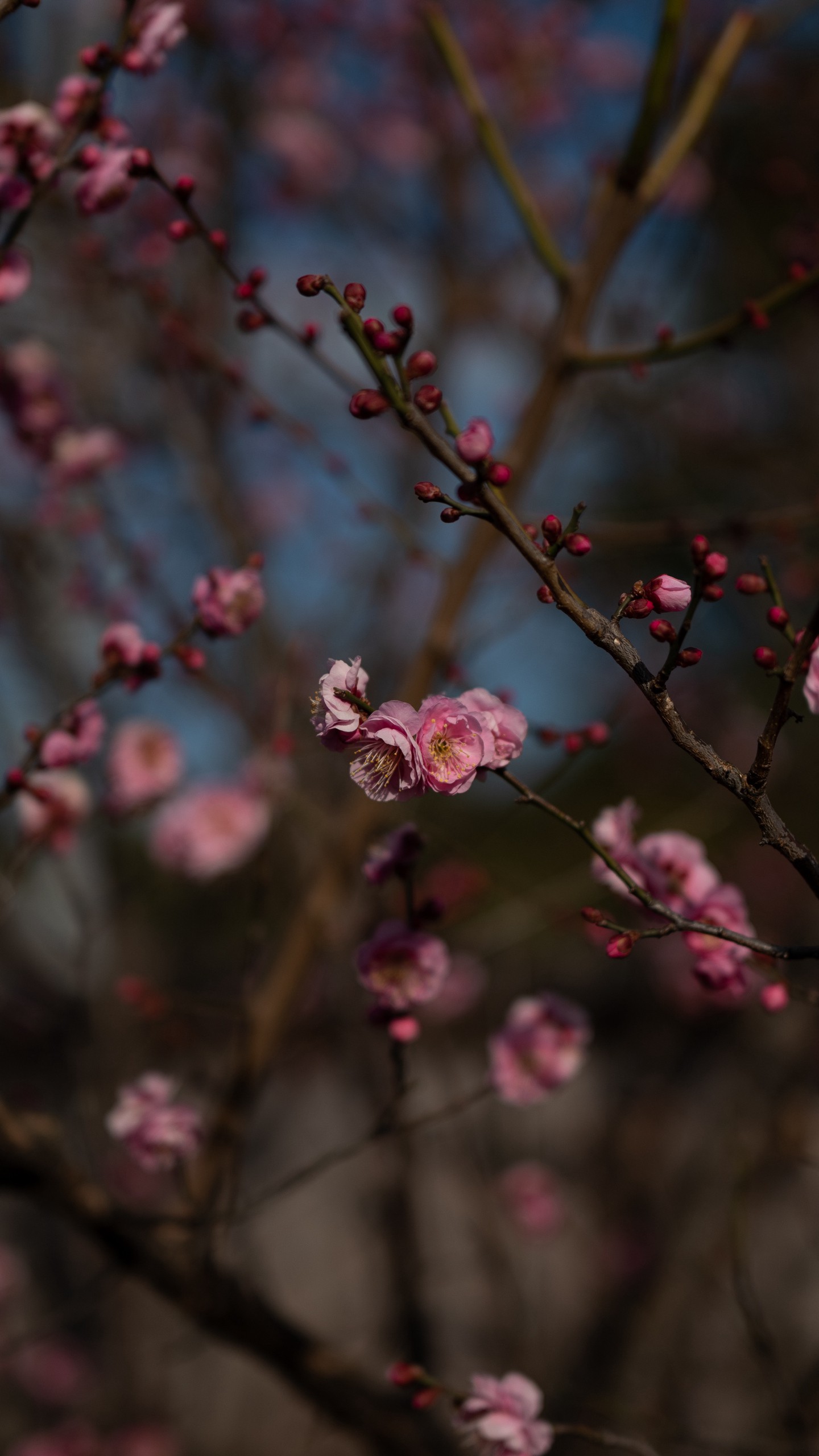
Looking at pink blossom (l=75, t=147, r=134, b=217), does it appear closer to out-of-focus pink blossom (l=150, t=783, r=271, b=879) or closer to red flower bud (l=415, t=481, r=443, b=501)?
red flower bud (l=415, t=481, r=443, b=501)

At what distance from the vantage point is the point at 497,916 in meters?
2.42

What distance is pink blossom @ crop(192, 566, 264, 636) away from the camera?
1.51 meters

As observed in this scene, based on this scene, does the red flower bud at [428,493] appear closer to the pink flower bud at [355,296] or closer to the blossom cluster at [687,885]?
the pink flower bud at [355,296]

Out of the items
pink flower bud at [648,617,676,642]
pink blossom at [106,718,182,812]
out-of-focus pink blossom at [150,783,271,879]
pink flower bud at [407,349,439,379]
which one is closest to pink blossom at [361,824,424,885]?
pink flower bud at [648,617,676,642]

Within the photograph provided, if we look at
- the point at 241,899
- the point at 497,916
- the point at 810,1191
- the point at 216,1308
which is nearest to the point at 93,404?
the point at 497,916

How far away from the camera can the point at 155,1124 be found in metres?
1.60

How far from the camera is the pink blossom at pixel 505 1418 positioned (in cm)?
123

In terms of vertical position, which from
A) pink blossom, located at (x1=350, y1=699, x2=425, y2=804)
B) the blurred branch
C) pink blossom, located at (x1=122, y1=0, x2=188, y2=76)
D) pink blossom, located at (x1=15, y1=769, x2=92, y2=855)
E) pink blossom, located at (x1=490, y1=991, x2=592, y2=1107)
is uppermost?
the blurred branch

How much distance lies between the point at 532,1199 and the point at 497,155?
3.43 meters

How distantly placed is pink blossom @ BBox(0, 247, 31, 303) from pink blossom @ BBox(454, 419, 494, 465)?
0.91m

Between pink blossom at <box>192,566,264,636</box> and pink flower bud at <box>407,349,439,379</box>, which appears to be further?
pink blossom at <box>192,566,264,636</box>

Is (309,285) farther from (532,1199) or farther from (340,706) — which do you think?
(532,1199)

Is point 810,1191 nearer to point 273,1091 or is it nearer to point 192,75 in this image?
point 273,1091

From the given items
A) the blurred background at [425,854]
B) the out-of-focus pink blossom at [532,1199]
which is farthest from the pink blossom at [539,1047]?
the out-of-focus pink blossom at [532,1199]
